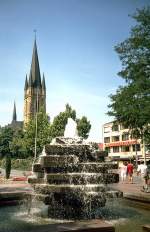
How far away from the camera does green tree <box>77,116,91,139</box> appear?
232 feet

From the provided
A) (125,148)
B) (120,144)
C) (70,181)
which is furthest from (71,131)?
(120,144)

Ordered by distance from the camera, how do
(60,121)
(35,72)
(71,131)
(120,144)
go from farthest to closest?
(35,72) < (120,144) < (60,121) < (71,131)

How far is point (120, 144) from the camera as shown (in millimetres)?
88812

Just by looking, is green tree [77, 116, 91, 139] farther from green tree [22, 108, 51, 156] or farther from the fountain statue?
the fountain statue

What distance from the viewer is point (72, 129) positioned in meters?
14.2

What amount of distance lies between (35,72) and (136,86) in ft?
488

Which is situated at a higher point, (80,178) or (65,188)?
(80,178)

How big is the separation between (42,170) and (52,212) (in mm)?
1463

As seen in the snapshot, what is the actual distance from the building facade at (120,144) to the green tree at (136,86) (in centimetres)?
5536

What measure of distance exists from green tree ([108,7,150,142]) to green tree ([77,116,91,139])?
44125 mm

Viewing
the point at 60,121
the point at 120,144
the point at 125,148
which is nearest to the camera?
the point at 60,121

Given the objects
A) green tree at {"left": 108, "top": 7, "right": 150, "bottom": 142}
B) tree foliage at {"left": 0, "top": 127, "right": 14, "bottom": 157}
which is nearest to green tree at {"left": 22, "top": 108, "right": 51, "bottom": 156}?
tree foliage at {"left": 0, "top": 127, "right": 14, "bottom": 157}

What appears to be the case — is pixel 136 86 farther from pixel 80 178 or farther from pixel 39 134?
pixel 39 134

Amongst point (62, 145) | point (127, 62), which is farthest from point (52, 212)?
point (127, 62)
